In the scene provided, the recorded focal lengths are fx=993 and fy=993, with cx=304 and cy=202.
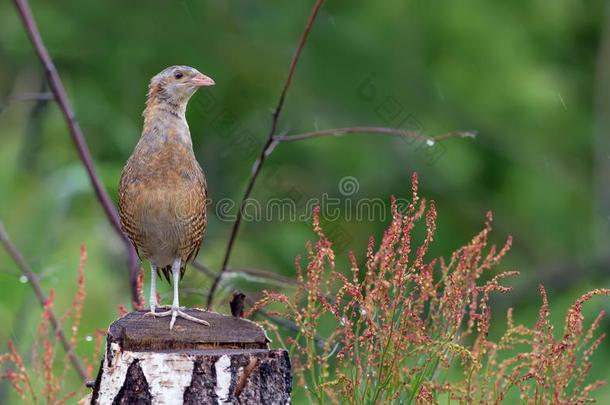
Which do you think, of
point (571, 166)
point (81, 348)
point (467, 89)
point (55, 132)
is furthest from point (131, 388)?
point (571, 166)

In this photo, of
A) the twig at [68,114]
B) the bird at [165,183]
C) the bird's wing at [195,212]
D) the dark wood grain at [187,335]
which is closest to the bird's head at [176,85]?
the bird at [165,183]

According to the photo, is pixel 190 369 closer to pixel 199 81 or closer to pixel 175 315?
pixel 175 315

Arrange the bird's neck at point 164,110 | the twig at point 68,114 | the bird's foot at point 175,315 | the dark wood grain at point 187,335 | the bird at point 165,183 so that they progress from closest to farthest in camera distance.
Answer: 1. the dark wood grain at point 187,335
2. the bird's foot at point 175,315
3. the bird at point 165,183
4. the bird's neck at point 164,110
5. the twig at point 68,114

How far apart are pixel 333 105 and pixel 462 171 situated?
3.90 feet

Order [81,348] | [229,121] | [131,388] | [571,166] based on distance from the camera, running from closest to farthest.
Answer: [131,388], [81,348], [229,121], [571,166]

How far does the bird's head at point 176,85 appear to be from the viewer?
3482 mm

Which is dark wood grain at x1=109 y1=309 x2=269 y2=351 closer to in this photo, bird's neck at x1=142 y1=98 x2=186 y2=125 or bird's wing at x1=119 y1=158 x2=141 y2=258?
bird's wing at x1=119 y1=158 x2=141 y2=258

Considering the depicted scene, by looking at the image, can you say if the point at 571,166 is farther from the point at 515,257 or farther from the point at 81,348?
the point at 81,348

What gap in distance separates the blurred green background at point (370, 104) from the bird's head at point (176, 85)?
4.13 metres

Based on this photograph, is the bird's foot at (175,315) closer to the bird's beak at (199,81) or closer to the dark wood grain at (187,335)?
the dark wood grain at (187,335)

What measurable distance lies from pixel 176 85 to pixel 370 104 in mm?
4692

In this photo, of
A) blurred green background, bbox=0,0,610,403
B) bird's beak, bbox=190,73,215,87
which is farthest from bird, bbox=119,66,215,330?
blurred green background, bbox=0,0,610,403

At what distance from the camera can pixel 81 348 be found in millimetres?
5809

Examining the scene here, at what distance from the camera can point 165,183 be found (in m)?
3.28
